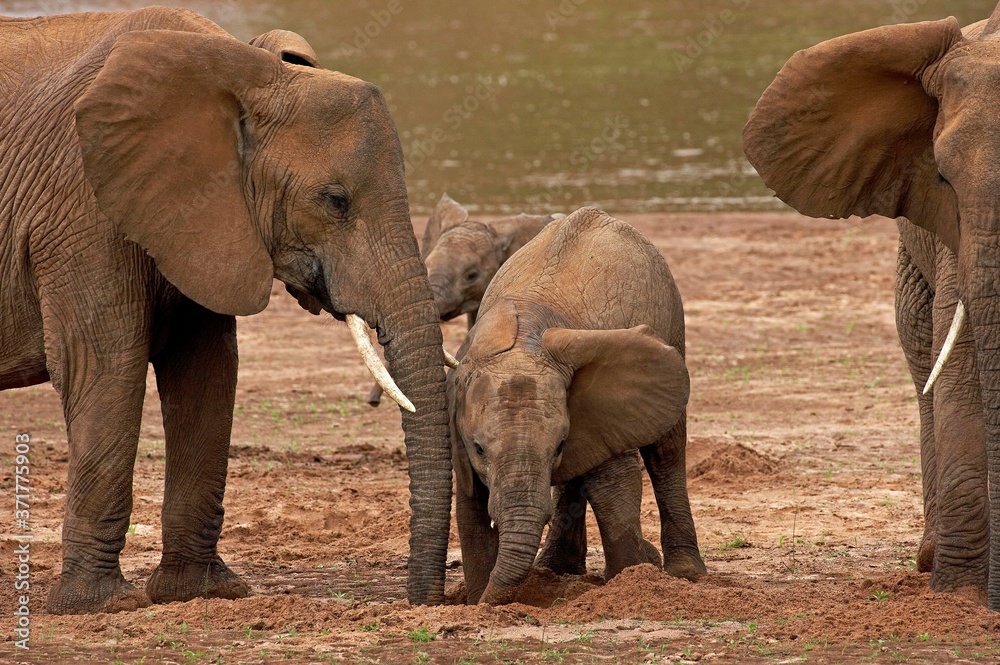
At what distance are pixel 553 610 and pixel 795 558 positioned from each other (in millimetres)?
2038

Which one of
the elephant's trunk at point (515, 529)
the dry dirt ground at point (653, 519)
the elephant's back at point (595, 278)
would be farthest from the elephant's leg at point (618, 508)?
the elephant's back at point (595, 278)

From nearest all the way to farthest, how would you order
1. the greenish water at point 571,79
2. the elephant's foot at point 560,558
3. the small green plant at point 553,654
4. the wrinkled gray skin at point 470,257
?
the small green plant at point 553,654 → the elephant's foot at point 560,558 → the wrinkled gray skin at point 470,257 → the greenish water at point 571,79

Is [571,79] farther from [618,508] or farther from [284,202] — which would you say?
[284,202]

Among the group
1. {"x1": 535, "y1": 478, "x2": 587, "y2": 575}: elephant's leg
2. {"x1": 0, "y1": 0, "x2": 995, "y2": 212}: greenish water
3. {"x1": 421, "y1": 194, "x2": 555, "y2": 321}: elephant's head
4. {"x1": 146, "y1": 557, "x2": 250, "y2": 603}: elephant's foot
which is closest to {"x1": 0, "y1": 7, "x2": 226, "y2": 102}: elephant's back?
{"x1": 146, "y1": 557, "x2": 250, "y2": 603}: elephant's foot

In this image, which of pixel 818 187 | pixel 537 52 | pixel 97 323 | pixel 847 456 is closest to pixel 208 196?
pixel 97 323

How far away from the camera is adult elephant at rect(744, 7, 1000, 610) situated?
6.21 meters

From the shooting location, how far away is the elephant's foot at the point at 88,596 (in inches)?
267

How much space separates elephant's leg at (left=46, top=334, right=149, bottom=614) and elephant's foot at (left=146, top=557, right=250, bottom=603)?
589mm

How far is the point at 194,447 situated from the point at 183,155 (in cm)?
154

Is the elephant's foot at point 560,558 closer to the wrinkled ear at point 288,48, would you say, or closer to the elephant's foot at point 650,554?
the elephant's foot at point 650,554

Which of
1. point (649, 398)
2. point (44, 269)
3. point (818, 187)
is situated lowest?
point (649, 398)

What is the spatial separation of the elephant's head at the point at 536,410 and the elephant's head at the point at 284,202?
0.78 feet

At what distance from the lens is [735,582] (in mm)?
7562

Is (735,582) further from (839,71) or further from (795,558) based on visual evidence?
(839,71)
